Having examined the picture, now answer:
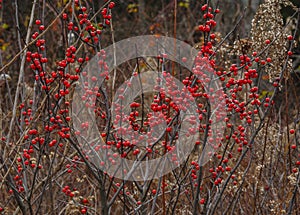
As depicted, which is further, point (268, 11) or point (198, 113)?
point (268, 11)

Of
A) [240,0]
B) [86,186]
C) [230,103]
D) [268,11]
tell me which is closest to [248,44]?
[268,11]

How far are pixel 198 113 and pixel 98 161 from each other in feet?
1.63

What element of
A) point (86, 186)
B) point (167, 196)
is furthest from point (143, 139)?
point (86, 186)

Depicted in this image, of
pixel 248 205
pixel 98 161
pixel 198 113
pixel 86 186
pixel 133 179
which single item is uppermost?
pixel 198 113

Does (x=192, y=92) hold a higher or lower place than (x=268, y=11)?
lower

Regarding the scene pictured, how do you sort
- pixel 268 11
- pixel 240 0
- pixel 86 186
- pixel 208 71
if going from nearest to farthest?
pixel 208 71, pixel 268 11, pixel 86 186, pixel 240 0

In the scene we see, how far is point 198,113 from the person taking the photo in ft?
7.55

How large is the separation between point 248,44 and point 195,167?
90 cm

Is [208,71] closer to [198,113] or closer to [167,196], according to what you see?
[198,113]

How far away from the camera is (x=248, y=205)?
127 inches

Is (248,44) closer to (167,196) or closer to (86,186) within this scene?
(167,196)

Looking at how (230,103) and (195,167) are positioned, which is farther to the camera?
(195,167)

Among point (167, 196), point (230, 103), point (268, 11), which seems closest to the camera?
point (230, 103)

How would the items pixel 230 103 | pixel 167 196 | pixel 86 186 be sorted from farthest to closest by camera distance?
pixel 86 186, pixel 167 196, pixel 230 103
